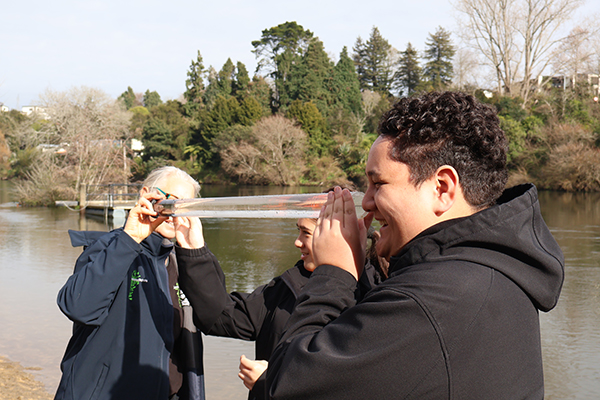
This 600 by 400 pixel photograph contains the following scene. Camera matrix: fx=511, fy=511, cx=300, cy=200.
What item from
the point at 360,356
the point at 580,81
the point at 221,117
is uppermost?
the point at 580,81

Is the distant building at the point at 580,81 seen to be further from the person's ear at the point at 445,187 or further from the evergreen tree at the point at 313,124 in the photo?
the person's ear at the point at 445,187

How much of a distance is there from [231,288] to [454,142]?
877cm

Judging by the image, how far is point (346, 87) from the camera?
48844 millimetres

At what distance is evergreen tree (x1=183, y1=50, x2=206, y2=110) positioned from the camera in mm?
52312

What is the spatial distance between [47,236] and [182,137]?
3002cm

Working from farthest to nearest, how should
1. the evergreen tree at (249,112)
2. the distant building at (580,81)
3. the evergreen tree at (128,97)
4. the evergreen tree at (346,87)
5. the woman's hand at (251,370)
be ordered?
the evergreen tree at (128,97)
the evergreen tree at (346,87)
the evergreen tree at (249,112)
the distant building at (580,81)
the woman's hand at (251,370)

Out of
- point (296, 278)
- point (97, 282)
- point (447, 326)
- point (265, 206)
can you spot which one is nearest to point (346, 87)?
point (296, 278)

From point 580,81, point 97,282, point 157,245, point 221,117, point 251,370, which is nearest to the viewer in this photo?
point 251,370

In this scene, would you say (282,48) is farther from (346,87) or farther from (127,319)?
(127,319)

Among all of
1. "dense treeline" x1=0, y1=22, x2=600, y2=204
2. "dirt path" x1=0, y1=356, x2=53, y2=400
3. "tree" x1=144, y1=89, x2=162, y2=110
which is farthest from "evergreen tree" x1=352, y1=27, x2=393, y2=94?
"dirt path" x1=0, y1=356, x2=53, y2=400

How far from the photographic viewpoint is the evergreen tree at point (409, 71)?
5330 cm

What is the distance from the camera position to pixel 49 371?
563 cm

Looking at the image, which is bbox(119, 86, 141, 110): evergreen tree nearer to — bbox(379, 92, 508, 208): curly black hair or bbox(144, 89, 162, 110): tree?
bbox(144, 89, 162, 110): tree

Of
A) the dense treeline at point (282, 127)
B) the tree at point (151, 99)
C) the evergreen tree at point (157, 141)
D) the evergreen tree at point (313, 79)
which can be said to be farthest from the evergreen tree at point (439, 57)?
the tree at point (151, 99)
